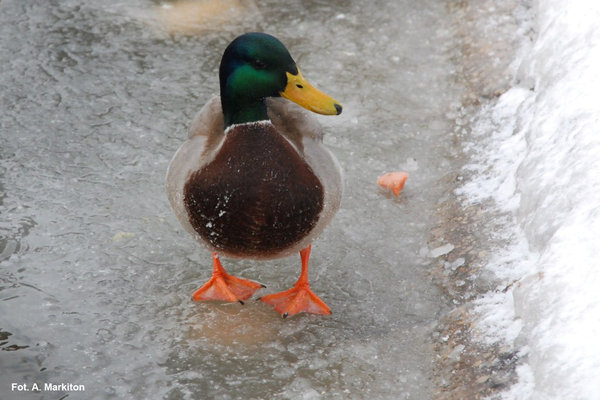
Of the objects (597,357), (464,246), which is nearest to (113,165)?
(464,246)

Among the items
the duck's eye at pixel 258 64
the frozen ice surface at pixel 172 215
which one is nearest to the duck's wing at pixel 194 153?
the duck's eye at pixel 258 64

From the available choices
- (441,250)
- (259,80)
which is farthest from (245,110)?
(441,250)

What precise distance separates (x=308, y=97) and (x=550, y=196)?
3.65 ft

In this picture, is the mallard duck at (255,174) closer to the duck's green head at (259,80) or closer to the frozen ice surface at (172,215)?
the duck's green head at (259,80)

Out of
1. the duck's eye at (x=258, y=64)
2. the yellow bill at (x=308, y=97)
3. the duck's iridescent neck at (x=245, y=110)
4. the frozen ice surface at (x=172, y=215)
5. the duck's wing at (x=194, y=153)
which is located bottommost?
the frozen ice surface at (x=172, y=215)

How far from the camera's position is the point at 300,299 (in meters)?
3.61

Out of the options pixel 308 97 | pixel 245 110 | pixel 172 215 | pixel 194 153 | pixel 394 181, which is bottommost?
pixel 172 215

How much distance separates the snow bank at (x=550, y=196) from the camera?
259cm

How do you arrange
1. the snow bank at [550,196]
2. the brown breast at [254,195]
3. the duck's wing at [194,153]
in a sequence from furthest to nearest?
the duck's wing at [194,153] → the brown breast at [254,195] → the snow bank at [550,196]

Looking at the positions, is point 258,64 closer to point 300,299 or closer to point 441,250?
point 300,299

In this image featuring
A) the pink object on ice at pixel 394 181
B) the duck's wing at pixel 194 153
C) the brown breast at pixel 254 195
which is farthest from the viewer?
the pink object on ice at pixel 394 181

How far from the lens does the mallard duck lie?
10.3 feet

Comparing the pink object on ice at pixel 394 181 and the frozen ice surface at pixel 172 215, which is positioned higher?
the pink object on ice at pixel 394 181

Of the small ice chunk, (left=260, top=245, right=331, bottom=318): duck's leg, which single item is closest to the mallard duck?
(left=260, top=245, right=331, bottom=318): duck's leg
